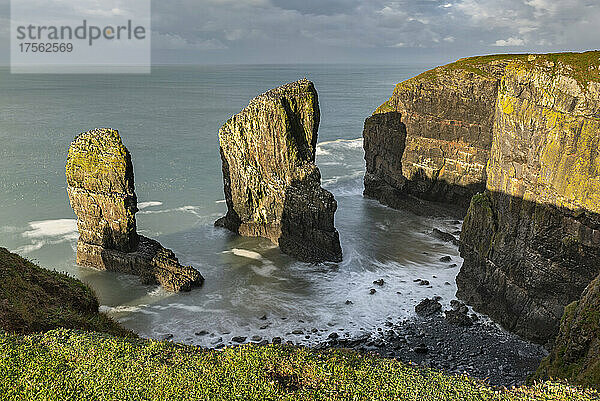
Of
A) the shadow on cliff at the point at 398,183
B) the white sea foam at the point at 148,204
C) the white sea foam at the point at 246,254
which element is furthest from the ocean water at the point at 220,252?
the shadow on cliff at the point at 398,183

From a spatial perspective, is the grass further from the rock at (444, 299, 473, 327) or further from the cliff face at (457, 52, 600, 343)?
the rock at (444, 299, 473, 327)

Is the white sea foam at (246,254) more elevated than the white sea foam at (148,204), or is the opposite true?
the white sea foam at (148,204)

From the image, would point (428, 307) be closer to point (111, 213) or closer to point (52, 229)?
point (111, 213)

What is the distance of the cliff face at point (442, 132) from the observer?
138 ft

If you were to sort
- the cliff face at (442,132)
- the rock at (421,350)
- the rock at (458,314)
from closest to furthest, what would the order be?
1. the rock at (421,350)
2. the rock at (458,314)
3. the cliff face at (442,132)

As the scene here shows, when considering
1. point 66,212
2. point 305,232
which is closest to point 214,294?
point 305,232

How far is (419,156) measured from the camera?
4609 centimetres

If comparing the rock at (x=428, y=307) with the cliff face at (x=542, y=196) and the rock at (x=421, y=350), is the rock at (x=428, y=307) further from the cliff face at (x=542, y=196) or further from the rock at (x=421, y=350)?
the rock at (x=421, y=350)

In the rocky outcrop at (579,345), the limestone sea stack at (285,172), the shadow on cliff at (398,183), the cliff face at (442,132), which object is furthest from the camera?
the shadow on cliff at (398,183)

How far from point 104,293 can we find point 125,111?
97.7m

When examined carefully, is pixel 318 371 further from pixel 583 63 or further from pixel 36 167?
pixel 36 167

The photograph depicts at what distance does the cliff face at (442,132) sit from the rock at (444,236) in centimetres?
550

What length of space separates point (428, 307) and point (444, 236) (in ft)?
41.9

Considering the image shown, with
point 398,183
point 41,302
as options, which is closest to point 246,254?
point 398,183
